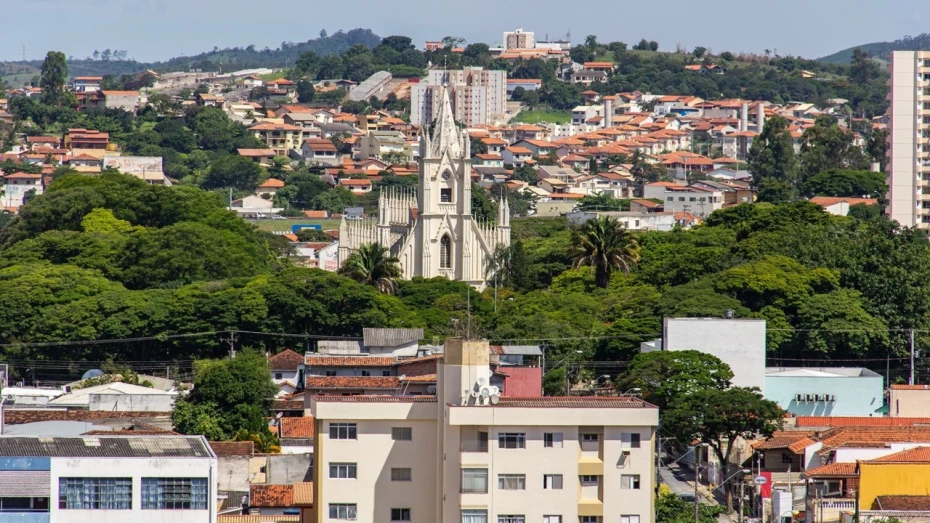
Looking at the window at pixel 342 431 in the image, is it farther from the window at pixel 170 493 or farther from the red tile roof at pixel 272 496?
the red tile roof at pixel 272 496

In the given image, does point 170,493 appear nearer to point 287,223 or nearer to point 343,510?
point 343,510

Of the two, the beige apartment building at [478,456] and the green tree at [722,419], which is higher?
the beige apartment building at [478,456]

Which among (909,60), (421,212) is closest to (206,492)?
(421,212)

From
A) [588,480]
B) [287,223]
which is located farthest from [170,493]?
[287,223]

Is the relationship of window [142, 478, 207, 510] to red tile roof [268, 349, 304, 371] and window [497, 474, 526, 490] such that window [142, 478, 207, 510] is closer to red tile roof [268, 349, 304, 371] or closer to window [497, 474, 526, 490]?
window [497, 474, 526, 490]

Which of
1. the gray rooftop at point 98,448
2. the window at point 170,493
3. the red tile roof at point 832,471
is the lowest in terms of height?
the red tile roof at point 832,471

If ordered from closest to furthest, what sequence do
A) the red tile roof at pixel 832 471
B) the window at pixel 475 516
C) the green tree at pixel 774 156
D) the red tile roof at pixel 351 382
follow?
1. the window at pixel 475 516
2. the red tile roof at pixel 832 471
3. the red tile roof at pixel 351 382
4. the green tree at pixel 774 156

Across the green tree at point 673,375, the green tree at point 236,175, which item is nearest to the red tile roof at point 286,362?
the green tree at point 673,375
